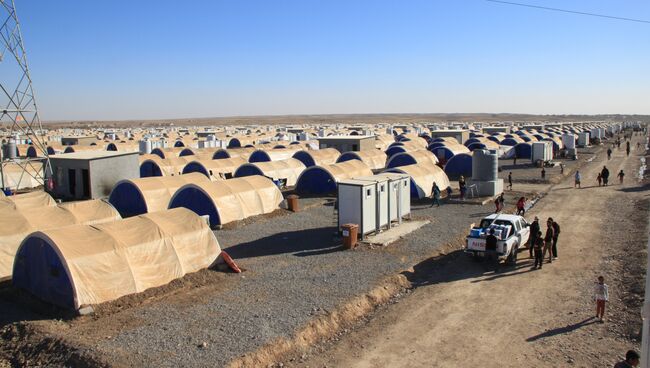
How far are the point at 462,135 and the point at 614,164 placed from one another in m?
Answer: 20.5

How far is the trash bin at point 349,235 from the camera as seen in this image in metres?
18.1

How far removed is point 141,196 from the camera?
79.8 ft

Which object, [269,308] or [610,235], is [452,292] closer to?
[269,308]

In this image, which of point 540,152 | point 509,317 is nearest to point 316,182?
point 509,317

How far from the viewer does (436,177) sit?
3138cm

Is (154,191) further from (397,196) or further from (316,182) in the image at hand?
(397,196)

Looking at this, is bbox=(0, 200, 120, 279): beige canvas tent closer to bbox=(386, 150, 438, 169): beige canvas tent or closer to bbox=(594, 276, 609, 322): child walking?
bbox=(594, 276, 609, 322): child walking

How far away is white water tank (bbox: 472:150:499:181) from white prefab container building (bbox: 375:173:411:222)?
29.2 feet

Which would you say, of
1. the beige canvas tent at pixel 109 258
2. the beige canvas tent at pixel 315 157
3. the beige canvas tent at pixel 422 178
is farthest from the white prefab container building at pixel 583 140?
the beige canvas tent at pixel 109 258

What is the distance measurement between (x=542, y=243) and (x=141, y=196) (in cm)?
1755

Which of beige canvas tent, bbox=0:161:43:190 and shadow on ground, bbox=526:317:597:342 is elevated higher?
beige canvas tent, bbox=0:161:43:190

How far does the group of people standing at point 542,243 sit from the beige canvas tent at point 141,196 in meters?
16.5

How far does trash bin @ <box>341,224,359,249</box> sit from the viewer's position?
712 inches

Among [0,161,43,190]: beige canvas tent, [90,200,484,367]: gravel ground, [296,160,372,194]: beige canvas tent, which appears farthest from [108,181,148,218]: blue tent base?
[0,161,43,190]: beige canvas tent
